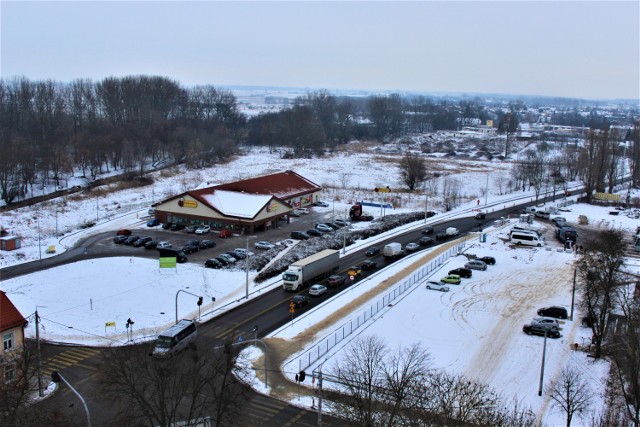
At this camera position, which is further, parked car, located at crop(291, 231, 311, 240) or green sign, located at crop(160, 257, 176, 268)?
parked car, located at crop(291, 231, 311, 240)

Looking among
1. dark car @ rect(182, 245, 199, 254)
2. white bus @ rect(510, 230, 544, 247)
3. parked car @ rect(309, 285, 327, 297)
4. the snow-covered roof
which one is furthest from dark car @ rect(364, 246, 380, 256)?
dark car @ rect(182, 245, 199, 254)

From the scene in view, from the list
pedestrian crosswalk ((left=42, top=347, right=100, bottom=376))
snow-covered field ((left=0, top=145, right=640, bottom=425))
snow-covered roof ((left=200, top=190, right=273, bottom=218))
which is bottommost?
pedestrian crosswalk ((left=42, top=347, right=100, bottom=376))

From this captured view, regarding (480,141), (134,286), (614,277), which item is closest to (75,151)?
(134,286)

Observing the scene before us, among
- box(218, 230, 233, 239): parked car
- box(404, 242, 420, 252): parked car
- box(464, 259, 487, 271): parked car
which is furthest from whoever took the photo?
box(218, 230, 233, 239): parked car

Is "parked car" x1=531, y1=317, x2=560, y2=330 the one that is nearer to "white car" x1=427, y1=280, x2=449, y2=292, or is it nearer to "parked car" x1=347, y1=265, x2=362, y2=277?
"white car" x1=427, y1=280, x2=449, y2=292

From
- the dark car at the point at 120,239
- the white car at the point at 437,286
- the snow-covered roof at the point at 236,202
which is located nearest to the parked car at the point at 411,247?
the white car at the point at 437,286

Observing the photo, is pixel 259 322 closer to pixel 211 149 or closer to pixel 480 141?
pixel 211 149

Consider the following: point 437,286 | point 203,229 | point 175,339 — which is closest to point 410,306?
point 437,286

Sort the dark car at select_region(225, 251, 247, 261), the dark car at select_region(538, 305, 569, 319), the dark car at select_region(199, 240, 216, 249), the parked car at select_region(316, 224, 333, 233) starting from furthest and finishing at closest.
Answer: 1. the parked car at select_region(316, 224, 333, 233)
2. the dark car at select_region(199, 240, 216, 249)
3. the dark car at select_region(225, 251, 247, 261)
4. the dark car at select_region(538, 305, 569, 319)
